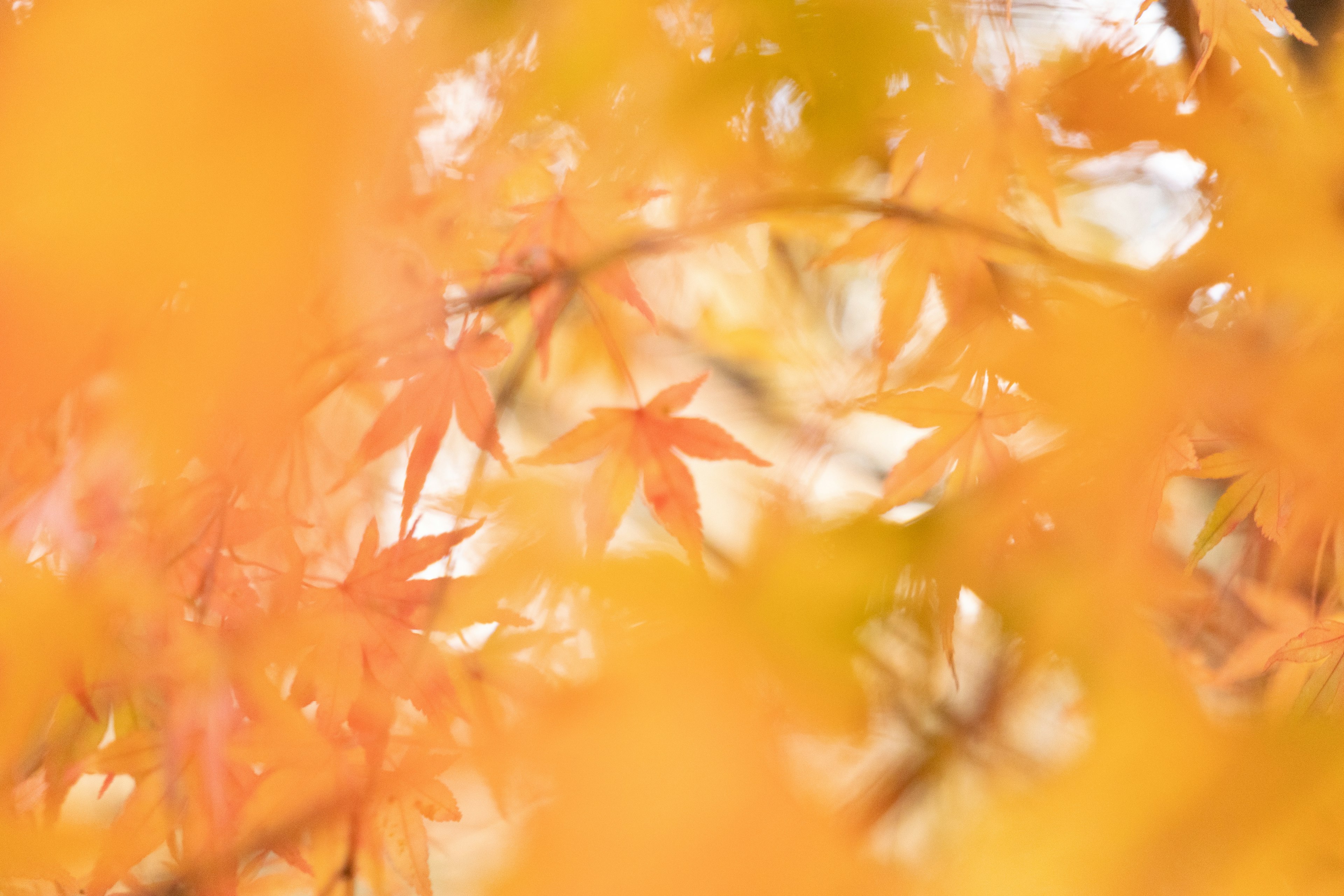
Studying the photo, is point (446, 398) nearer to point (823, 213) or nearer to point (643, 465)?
point (643, 465)

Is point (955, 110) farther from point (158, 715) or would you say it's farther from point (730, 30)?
point (158, 715)

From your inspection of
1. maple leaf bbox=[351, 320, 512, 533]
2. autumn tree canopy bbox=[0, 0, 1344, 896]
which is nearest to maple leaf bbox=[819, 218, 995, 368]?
autumn tree canopy bbox=[0, 0, 1344, 896]

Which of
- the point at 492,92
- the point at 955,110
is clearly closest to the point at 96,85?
the point at 492,92

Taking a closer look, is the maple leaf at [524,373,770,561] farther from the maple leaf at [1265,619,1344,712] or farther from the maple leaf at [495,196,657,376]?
the maple leaf at [1265,619,1344,712]

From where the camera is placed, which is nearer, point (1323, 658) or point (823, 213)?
point (1323, 658)

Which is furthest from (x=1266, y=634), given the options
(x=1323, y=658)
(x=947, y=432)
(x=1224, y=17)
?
(x=1224, y=17)

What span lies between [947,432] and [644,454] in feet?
0.76

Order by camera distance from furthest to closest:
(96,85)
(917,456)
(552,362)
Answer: (552,362), (917,456), (96,85)

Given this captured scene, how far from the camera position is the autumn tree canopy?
1.54 ft

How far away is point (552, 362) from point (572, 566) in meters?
0.29

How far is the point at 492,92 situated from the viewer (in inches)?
23.0

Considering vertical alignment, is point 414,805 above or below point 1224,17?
below

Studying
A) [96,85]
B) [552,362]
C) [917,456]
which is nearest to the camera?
[96,85]

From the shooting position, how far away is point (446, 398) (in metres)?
0.53
